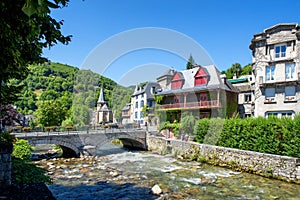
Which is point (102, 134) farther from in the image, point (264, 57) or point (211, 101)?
point (264, 57)

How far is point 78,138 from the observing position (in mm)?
22234

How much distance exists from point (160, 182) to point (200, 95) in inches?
645

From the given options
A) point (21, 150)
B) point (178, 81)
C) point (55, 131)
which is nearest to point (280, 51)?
point (178, 81)

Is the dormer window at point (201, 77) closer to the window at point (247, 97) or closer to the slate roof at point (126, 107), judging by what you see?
the window at point (247, 97)

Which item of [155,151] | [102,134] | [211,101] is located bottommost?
[155,151]

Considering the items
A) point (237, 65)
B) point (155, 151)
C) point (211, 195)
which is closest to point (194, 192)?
point (211, 195)

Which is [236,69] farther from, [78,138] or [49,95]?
[49,95]

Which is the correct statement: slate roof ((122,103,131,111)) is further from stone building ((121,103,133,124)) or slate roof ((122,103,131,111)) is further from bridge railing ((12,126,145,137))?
bridge railing ((12,126,145,137))

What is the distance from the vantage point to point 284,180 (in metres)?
13.1

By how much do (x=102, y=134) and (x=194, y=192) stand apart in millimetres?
15072

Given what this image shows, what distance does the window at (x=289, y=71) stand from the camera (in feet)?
67.6

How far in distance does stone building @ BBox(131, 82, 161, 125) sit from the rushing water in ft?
65.5

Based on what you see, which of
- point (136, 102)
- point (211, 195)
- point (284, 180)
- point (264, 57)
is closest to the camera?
point (211, 195)

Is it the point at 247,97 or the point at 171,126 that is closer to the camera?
the point at 171,126
